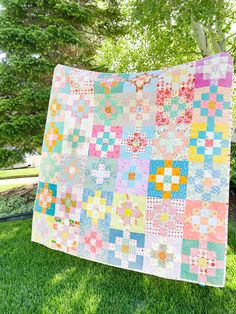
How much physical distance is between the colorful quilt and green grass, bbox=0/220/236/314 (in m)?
0.21

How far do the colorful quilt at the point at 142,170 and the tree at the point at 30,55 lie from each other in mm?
1425

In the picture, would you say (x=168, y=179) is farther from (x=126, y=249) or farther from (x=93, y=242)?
(x=93, y=242)

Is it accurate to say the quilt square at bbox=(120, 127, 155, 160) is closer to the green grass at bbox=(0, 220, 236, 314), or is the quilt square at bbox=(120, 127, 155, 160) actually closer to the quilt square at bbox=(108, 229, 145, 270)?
the quilt square at bbox=(108, 229, 145, 270)

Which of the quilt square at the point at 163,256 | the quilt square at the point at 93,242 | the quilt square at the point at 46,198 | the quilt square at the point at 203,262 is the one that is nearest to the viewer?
the quilt square at the point at 203,262

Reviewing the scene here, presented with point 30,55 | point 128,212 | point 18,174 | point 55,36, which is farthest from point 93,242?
point 18,174

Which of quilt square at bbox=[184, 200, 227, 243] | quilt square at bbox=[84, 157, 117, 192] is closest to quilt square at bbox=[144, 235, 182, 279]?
quilt square at bbox=[184, 200, 227, 243]

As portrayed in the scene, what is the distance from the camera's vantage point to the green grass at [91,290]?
163cm

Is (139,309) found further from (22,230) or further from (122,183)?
(22,230)

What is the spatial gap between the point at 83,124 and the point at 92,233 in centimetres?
88

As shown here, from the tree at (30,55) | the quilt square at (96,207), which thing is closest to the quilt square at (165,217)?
the quilt square at (96,207)

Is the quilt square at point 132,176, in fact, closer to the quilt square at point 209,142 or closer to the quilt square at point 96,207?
the quilt square at point 96,207

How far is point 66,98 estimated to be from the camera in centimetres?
219

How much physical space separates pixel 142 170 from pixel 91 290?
0.94m

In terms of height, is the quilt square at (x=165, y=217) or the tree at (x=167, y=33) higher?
the tree at (x=167, y=33)
